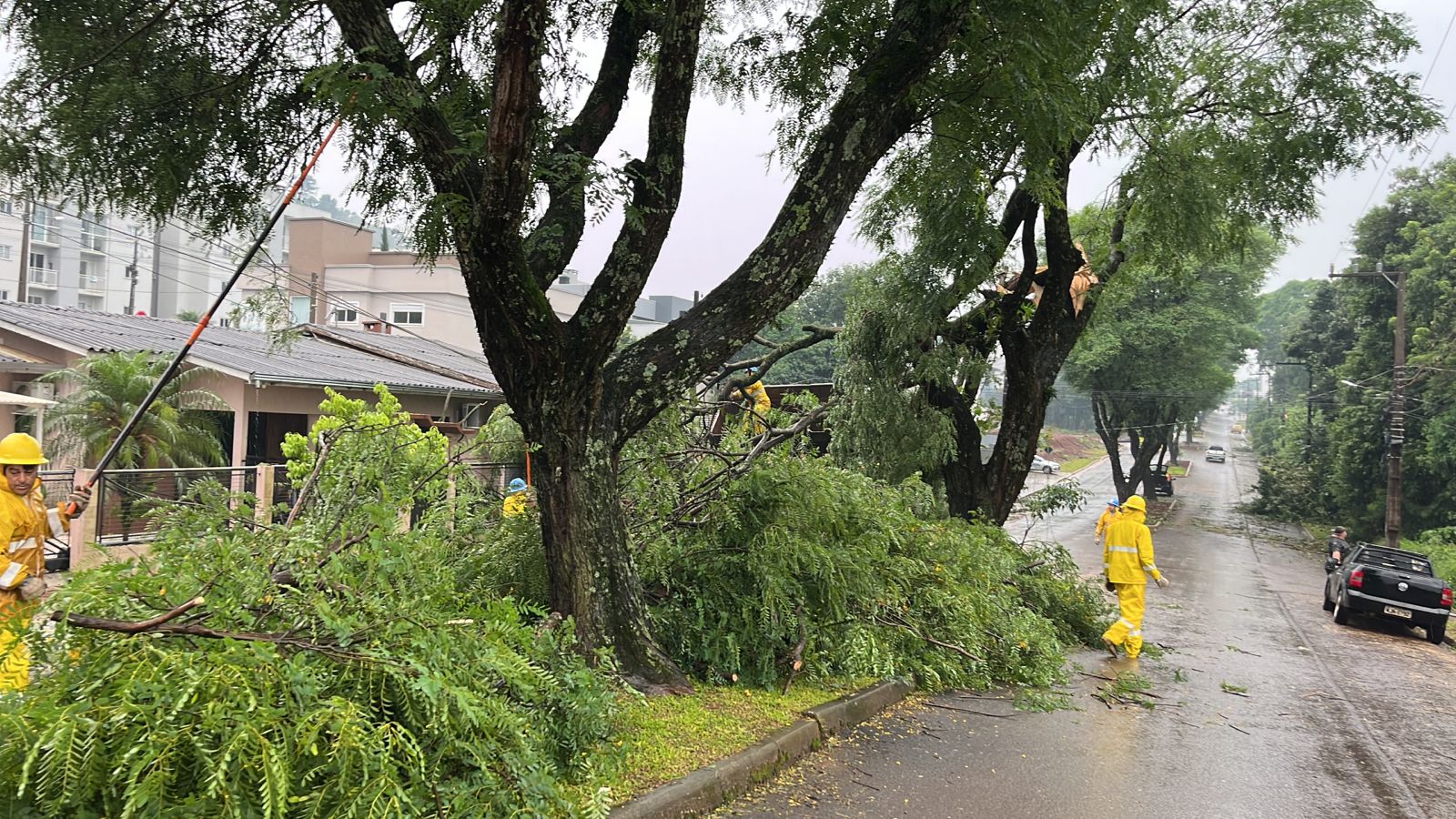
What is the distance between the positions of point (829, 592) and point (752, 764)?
1.84 meters

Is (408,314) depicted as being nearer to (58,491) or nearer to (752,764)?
(58,491)

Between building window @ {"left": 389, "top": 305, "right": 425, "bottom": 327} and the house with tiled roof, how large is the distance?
12835 mm

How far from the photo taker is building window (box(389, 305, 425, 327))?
110 ft

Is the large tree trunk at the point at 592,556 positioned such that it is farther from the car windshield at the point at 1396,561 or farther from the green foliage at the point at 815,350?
the green foliage at the point at 815,350

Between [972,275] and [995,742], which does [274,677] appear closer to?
[995,742]

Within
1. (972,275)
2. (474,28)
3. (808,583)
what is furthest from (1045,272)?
(474,28)

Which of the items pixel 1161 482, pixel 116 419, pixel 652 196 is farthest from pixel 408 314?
pixel 1161 482

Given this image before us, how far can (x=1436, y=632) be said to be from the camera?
45.8 ft

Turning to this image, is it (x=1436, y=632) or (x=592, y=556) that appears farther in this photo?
(x=1436, y=632)

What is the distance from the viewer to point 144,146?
5684mm

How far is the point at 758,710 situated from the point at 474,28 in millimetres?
4802

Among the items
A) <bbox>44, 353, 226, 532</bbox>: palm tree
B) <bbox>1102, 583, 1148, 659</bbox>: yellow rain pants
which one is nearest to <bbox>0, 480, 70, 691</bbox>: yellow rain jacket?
<bbox>1102, 583, 1148, 659</bbox>: yellow rain pants

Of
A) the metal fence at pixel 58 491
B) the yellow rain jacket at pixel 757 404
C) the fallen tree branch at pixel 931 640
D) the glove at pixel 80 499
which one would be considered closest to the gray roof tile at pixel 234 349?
the metal fence at pixel 58 491

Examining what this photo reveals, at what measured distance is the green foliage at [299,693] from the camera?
9.02ft
